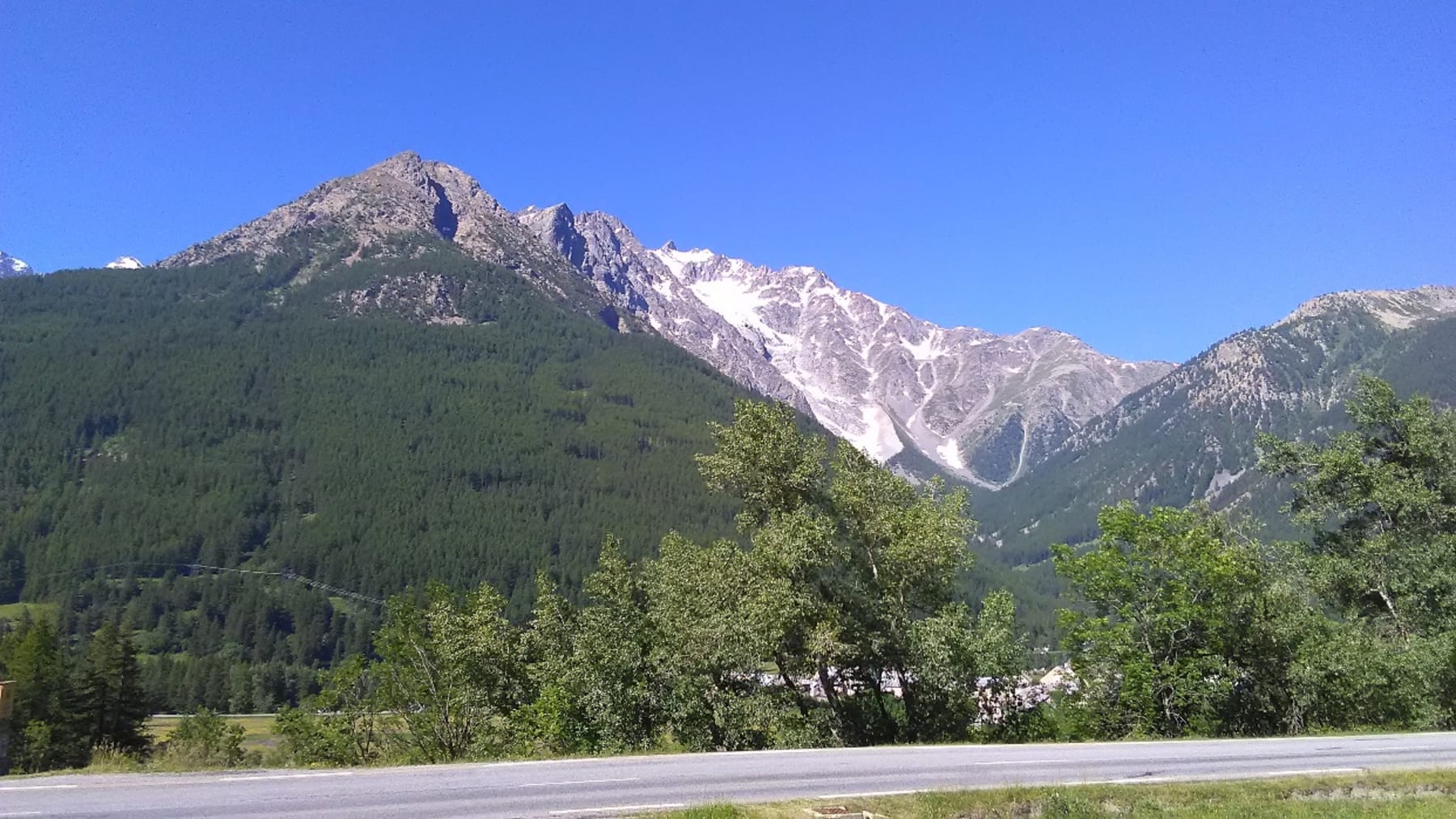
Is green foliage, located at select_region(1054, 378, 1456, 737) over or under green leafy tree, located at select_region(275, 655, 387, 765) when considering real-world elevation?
Answer: over

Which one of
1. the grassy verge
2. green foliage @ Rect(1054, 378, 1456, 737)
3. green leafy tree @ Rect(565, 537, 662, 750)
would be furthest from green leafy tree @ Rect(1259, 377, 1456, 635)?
green leafy tree @ Rect(565, 537, 662, 750)

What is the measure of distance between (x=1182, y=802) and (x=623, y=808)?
460 inches

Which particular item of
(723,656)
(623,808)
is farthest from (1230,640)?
(623,808)

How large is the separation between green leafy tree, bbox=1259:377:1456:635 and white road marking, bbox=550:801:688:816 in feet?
133

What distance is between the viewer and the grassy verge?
587 inches

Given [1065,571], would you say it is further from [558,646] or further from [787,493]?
[558,646]

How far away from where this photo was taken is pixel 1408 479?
4159 cm

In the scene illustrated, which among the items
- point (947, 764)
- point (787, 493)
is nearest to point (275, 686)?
point (787, 493)

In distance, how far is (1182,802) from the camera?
655 inches

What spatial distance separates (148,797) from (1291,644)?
38912 millimetres

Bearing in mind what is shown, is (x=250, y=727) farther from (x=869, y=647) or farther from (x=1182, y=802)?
(x=1182, y=802)

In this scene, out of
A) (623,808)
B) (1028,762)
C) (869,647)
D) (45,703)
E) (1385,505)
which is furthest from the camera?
(45,703)

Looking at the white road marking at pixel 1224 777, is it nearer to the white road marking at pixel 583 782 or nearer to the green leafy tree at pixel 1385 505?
the white road marking at pixel 583 782

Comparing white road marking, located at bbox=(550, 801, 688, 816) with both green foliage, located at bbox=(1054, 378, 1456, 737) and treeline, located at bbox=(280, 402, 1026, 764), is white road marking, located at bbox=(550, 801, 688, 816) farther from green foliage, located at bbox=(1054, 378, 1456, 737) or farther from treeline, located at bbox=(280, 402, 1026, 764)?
green foliage, located at bbox=(1054, 378, 1456, 737)
